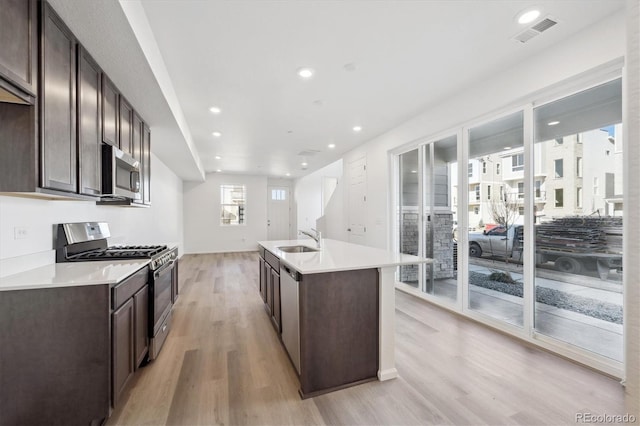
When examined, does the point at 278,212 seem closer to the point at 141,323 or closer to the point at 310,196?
the point at 310,196

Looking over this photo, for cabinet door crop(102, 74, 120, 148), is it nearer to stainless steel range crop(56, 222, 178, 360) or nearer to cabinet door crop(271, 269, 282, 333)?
stainless steel range crop(56, 222, 178, 360)

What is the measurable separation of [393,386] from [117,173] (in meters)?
2.80

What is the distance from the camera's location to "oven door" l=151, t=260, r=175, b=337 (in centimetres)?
235

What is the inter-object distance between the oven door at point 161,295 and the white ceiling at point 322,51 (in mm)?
1681

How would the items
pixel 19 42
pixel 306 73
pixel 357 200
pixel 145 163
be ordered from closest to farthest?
1. pixel 19 42
2. pixel 306 73
3. pixel 145 163
4. pixel 357 200

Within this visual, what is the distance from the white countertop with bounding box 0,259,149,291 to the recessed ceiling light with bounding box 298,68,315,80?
2278mm

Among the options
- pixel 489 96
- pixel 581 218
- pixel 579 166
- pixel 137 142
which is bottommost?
pixel 581 218

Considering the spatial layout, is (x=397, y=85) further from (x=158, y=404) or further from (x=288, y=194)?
(x=288, y=194)

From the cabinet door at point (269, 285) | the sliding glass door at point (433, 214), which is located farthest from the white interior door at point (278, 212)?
the cabinet door at point (269, 285)

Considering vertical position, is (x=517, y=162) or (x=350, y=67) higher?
(x=350, y=67)

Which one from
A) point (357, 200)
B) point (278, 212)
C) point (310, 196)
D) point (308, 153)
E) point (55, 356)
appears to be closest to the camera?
point (55, 356)

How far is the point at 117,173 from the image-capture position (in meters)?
2.32

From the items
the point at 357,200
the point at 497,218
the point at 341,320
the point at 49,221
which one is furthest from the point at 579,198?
the point at 49,221

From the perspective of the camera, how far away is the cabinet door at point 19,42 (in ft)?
4.05
